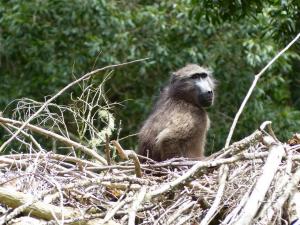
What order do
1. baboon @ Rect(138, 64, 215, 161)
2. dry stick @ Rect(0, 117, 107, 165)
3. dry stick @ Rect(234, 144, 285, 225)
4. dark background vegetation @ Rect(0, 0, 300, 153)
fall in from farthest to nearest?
dark background vegetation @ Rect(0, 0, 300, 153) → baboon @ Rect(138, 64, 215, 161) → dry stick @ Rect(0, 117, 107, 165) → dry stick @ Rect(234, 144, 285, 225)

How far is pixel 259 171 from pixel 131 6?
23.5ft

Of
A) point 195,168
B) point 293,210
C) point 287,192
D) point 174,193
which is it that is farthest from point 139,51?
point 287,192

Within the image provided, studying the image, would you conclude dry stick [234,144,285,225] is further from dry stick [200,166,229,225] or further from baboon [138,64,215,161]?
baboon [138,64,215,161]

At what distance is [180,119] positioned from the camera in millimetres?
7699

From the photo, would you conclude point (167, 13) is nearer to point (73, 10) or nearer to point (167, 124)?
point (73, 10)

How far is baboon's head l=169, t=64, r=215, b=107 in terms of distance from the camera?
7.88 meters

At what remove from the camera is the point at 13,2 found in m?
11.4

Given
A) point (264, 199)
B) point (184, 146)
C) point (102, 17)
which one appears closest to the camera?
point (264, 199)

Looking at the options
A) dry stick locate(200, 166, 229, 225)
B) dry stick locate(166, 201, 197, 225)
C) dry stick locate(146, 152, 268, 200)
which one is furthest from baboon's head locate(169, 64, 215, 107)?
dry stick locate(166, 201, 197, 225)

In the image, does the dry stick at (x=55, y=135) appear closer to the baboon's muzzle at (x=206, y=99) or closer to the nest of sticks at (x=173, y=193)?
the nest of sticks at (x=173, y=193)

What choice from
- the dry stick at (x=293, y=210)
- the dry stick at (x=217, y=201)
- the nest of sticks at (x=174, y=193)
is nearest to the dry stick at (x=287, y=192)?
the nest of sticks at (x=174, y=193)

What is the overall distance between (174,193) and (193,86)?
318cm

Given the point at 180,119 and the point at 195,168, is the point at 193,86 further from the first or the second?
the point at 195,168

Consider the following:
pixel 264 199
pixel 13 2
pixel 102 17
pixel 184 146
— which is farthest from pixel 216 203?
pixel 13 2
